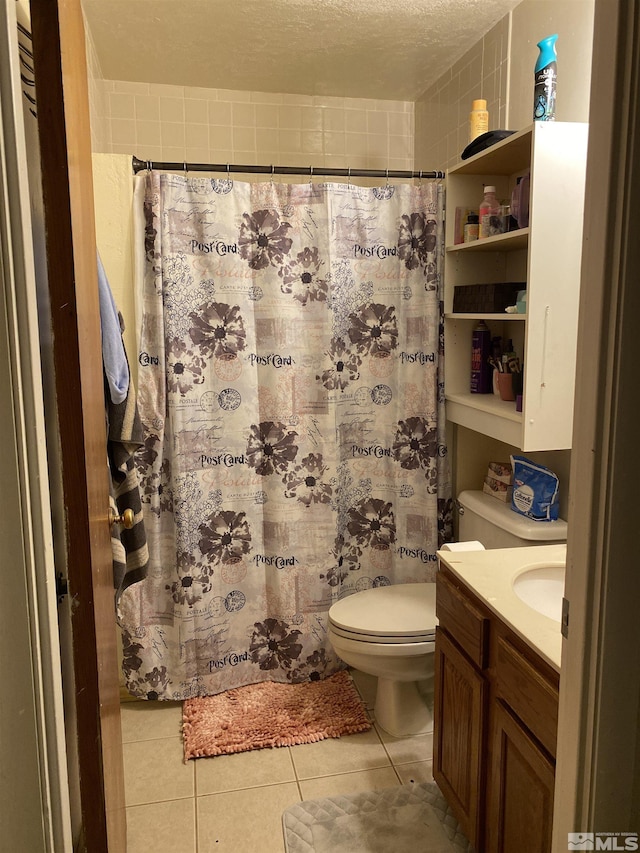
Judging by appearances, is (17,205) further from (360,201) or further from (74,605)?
(360,201)

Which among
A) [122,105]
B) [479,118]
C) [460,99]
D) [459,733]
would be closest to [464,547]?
[459,733]

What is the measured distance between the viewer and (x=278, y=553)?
99.6 inches

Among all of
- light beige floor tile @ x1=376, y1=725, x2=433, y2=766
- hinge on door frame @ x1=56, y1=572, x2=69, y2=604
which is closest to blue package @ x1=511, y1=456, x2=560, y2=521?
light beige floor tile @ x1=376, y1=725, x2=433, y2=766

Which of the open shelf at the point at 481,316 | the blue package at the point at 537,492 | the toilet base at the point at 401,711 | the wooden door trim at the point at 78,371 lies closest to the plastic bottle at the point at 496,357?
the open shelf at the point at 481,316

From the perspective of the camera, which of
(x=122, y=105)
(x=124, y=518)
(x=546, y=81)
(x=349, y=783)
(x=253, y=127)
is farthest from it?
(x=253, y=127)

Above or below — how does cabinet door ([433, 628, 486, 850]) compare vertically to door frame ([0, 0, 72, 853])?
A: below

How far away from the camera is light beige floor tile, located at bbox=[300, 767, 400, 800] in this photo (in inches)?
78.7

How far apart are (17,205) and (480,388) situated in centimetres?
190

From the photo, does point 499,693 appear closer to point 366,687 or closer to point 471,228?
point 366,687

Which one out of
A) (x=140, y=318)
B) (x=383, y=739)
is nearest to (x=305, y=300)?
(x=140, y=318)

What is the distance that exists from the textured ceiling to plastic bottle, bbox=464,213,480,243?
2.18 ft

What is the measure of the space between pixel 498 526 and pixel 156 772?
1350mm

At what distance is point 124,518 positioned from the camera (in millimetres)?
1480

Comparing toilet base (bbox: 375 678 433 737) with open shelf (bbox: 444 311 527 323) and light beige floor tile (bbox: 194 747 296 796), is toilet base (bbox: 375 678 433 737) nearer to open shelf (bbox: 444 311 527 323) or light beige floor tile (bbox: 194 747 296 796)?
light beige floor tile (bbox: 194 747 296 796)
